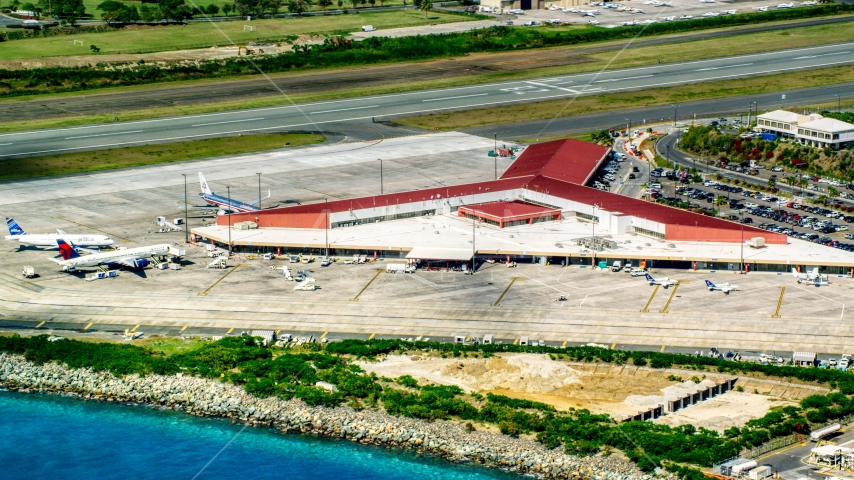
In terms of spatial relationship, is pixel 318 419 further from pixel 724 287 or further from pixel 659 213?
pixel 659 213

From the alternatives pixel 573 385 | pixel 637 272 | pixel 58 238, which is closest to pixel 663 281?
pixel 637 272

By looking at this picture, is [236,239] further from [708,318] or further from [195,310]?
[708,318]

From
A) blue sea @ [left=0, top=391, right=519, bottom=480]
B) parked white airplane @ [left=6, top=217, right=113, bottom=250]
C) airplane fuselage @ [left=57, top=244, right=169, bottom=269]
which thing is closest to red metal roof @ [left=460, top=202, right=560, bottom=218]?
airplane fuselage @ [left=57, top=244, right=169, bottom=269]

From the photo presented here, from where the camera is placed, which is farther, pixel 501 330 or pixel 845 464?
pixel 501 330

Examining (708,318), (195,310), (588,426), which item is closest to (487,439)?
(588,426)

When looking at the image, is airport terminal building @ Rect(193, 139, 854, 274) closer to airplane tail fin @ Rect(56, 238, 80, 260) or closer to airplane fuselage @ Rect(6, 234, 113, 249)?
airplane fuselage @ Rect(6, 234, 113, 249)

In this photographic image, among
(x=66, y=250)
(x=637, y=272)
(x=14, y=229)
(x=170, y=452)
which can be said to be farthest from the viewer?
(x=14, y=229)

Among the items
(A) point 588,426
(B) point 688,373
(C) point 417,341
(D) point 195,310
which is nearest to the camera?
(A) point 588,426
